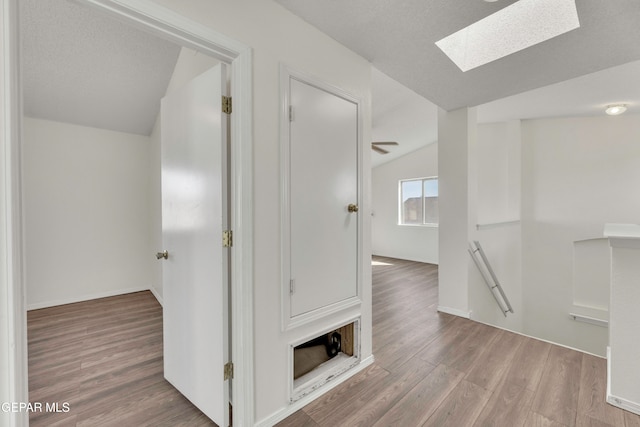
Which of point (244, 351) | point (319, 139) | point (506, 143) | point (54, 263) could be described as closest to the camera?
point (244, 351)

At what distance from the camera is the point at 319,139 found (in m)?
1.72

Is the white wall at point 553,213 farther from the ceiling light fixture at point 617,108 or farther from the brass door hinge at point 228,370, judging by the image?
the brass door hinge at point 228,370

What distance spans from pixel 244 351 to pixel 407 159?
20.1ft

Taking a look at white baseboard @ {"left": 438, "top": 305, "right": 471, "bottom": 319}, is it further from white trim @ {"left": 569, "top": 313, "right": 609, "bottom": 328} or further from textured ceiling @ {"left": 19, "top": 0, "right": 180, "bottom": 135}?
textured ceiling @ {"left": 19, "top": 0, "right": 180, "bottom": 135}

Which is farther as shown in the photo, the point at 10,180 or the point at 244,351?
the point at 244,351

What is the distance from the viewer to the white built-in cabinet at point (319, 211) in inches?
61.7

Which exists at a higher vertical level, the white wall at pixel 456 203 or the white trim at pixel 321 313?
the white wall at pixel 456 203

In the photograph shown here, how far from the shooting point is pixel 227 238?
1430 millimetres

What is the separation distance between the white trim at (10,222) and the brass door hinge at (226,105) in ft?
2.42

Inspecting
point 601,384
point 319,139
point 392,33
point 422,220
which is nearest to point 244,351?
point 319,139

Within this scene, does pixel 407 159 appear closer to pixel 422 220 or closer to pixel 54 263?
pixel 422 220

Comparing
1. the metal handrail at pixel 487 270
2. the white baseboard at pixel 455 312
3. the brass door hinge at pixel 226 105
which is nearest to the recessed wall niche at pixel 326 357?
the brass door hinge at pixel 226 105

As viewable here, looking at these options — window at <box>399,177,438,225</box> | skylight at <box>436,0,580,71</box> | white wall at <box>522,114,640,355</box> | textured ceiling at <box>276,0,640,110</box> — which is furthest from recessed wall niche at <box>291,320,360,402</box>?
window at <box>399,177,438,225</box>

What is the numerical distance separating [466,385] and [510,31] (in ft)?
8.16
